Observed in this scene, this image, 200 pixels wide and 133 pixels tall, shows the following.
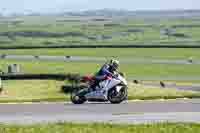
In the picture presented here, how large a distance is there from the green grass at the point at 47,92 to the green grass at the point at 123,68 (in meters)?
33.7

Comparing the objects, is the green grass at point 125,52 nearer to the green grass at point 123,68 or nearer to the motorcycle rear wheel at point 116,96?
the green grass at point 123,68

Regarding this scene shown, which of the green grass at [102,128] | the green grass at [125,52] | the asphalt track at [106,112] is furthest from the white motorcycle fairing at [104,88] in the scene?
the green grass at [125,52]

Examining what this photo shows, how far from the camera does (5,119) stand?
739 inches

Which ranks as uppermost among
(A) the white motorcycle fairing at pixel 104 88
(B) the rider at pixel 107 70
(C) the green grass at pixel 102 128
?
(B) the rider at pixel 107 70

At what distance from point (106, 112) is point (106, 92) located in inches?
156

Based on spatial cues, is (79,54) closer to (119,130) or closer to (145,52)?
(145,52)

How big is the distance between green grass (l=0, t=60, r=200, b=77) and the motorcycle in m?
41.8

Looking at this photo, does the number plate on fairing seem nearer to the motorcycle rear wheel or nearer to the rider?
the motorcycle rear wheel

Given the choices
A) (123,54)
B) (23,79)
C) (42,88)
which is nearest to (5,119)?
(42,88)

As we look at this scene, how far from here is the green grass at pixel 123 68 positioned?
2679 inches

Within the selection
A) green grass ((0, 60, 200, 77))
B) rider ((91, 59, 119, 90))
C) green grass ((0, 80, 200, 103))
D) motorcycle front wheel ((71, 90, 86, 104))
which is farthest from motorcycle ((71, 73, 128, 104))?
green grass ((0, 60, 200, 77))

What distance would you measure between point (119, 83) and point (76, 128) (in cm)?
927

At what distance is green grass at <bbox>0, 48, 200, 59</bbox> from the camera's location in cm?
9181

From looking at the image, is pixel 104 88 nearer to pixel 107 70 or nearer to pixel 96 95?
pixel 96 95
